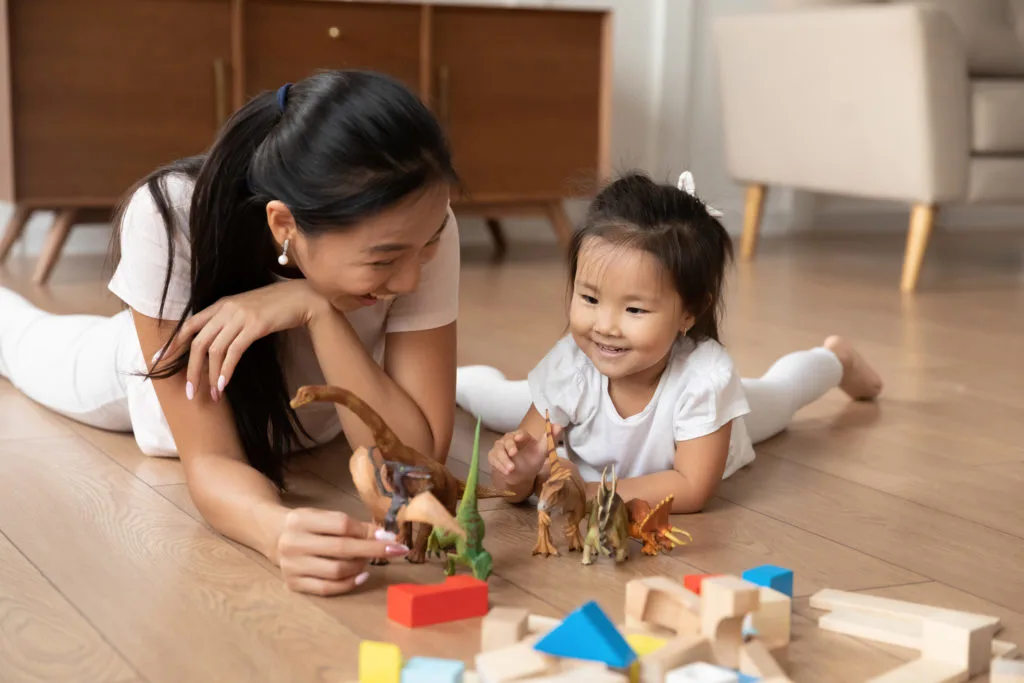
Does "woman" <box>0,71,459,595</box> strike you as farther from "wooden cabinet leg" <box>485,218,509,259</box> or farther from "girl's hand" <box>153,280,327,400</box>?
"wooden cabinet leg" <box>485,218,509,259</box>

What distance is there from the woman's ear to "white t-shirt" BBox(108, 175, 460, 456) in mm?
140

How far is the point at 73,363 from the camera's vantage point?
1708 mm

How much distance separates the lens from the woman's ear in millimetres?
1189

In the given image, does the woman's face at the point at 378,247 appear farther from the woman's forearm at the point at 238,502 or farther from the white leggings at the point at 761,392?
the white leggings at the point at 761,392

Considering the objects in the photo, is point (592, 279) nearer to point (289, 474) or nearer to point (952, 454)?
point (289, 474)

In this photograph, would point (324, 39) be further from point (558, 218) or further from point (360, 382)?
point (360, 382)

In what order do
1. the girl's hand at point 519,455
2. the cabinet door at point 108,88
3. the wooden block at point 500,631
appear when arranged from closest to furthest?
1. the wooden block at point 500,631
2. the girl's hand at point 519,455
3. the cabinet door at point 108,88

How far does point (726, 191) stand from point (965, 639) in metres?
3.54

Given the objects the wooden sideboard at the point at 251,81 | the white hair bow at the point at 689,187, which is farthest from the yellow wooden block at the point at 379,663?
the wooden sideboard at the point at 251,81

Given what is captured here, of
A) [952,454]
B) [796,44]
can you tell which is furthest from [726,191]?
[952,454]

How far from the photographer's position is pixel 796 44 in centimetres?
351

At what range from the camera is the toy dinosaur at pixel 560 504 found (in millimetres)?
1175

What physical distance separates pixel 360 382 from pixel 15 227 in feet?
6.60

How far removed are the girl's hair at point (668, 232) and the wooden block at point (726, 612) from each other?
50cm
